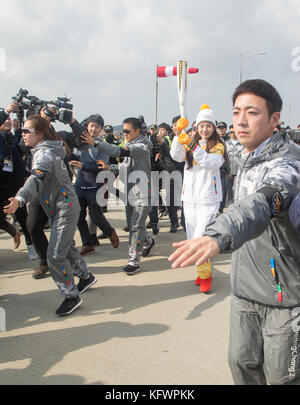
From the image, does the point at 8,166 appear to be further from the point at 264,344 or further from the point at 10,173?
the point at 264,344

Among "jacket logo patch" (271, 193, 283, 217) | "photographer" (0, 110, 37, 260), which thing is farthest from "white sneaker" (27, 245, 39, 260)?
"jacket logo patch" (271, 193, 283, 217)

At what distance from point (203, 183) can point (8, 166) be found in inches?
115

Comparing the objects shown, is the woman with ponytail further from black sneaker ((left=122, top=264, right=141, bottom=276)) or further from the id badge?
the id badge

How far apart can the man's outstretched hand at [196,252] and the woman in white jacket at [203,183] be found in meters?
2.53

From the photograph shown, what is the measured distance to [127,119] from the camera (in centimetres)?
434

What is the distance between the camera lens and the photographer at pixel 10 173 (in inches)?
192

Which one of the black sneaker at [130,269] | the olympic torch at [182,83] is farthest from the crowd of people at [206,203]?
the olympic torch at [182,83]

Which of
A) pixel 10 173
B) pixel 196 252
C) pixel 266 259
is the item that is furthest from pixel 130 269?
pixel 196 252

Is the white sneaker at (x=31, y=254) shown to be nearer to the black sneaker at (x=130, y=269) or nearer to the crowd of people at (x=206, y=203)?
the crowd of people at (x=206, y=203)

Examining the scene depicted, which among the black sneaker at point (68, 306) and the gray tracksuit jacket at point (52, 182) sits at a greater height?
the gray tracksuit jacket at point (52, 182)

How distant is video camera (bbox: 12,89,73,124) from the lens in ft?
12.4

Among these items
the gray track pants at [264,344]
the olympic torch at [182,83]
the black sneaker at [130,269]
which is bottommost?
the black sneaker at [130,269]

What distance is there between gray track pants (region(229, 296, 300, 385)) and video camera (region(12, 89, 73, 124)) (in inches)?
112

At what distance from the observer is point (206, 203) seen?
12.4 ft
